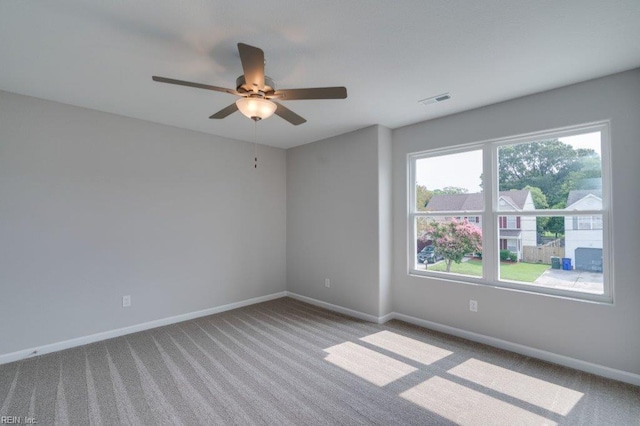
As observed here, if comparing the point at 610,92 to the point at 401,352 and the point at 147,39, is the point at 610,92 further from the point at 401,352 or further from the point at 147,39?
the point at 147,39

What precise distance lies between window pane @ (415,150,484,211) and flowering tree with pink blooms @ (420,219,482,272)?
0.69 ft

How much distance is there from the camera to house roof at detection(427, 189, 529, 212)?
316 cm

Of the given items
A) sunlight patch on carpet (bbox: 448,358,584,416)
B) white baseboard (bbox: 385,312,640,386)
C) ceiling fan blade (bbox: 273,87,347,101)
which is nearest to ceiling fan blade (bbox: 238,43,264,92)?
ceiling fan blade (bbox: 273,87,347,101)

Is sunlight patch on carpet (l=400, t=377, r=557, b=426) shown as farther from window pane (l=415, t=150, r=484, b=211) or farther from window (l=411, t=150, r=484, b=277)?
window pane (l=415, t=150, r=484, b=211)

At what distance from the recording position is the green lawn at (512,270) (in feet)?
9.98

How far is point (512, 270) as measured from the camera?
3.19 m

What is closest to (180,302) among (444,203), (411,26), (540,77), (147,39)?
(147,39)

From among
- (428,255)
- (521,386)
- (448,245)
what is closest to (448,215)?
(448,245)

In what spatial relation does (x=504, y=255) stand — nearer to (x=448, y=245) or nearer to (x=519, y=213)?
(x=519, y=213)


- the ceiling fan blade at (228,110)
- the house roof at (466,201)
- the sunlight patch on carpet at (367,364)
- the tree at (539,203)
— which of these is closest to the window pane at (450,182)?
the house roof at (466,201)

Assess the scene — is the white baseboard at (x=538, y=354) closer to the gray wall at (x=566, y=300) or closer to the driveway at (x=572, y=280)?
the gray wall at (x=566, y=300)

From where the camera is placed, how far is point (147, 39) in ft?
6.73

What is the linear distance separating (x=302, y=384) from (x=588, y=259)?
9.42 feet

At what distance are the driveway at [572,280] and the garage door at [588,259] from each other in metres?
0.05
